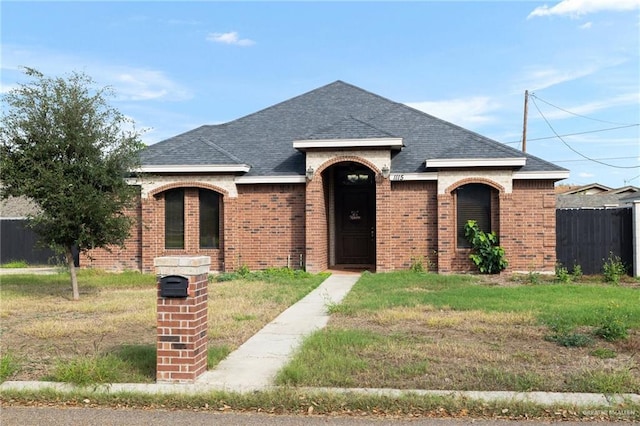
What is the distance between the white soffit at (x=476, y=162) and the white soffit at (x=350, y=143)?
117 cm

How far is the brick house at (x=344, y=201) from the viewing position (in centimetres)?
1745

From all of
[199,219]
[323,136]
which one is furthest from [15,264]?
[323,136]

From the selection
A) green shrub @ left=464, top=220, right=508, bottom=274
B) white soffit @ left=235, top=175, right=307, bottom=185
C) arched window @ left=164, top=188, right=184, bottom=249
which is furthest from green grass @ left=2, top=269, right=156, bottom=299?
green shrub @ left=464, top=220, right=508, bottom=274

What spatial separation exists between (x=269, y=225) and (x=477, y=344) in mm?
11158

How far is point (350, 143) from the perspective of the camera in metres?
17.3

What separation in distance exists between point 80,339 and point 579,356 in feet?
21.8

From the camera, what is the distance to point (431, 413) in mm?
5586

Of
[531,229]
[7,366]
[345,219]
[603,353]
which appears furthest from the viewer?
[345,219]

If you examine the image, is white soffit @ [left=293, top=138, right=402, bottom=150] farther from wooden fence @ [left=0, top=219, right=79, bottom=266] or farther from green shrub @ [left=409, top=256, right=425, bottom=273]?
wooden fence @ [left=0, top=219, right=79, bottom=266]

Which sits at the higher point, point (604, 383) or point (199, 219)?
point (199, 219)

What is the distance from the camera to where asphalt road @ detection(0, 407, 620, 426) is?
5.35 metres

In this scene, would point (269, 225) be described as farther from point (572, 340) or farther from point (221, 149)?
point (572, 340)

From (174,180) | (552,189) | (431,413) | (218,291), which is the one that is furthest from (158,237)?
(431,413)

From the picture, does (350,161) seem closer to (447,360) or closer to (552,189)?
(552,189)
